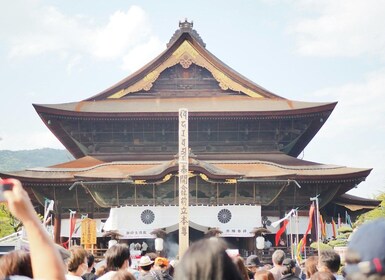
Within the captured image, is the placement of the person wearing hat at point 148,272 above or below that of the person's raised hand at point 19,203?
below

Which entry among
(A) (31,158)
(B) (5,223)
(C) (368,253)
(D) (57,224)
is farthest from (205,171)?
(A) (31,158)

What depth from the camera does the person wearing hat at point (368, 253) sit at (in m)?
2.13

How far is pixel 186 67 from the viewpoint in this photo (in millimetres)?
30812

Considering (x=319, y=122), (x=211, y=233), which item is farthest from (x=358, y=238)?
(x=319, y=122)

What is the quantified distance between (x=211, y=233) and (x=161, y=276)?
56.2 feet

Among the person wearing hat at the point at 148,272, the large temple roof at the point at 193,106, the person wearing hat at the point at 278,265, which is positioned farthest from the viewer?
the large temple roof at the point at 193,106

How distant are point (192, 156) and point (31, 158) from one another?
15940 centimetres

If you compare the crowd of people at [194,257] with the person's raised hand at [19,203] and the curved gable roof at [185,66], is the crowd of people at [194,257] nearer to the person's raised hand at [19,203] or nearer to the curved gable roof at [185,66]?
the person's raised hand at [19,203]

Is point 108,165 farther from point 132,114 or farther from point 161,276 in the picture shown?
point 161,276

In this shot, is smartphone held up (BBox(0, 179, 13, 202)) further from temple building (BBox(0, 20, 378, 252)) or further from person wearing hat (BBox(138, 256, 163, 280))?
temple building (BBox(0, 20, 378, 252))

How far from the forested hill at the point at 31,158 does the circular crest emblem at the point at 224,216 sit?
14035 centimetres

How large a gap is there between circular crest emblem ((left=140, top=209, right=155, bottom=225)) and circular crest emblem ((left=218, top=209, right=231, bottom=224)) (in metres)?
2.85

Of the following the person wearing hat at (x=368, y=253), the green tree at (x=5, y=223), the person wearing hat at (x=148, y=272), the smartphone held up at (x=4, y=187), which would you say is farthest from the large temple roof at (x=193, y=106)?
the person wearing hat at (x=368, y=253)

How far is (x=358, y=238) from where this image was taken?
2.21 meters
